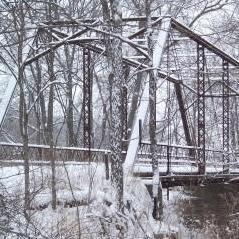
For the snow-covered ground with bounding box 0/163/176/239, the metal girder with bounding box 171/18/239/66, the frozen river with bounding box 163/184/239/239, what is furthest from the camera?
the metal girder with bounding box 171/18/239/66

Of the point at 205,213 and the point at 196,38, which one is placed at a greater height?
the point at 196,38

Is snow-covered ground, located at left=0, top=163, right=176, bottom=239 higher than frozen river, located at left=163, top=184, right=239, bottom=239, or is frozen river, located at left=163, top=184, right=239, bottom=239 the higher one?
snow-covered ground, located at left=0, top=163, right=176, bottom=239

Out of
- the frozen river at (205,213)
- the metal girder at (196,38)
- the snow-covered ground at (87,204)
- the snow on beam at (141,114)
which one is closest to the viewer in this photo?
the snow-covered ground at (87,204)

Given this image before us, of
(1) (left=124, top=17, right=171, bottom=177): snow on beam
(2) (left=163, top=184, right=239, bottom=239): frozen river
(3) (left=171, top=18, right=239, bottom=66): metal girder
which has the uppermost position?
(3) (left=171, top=18, right=239, bottom=66): metal girder

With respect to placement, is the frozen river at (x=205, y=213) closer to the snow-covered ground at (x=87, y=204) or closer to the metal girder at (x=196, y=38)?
the snow-covered ground at (x=87, y=204)

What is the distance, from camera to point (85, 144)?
1873cm

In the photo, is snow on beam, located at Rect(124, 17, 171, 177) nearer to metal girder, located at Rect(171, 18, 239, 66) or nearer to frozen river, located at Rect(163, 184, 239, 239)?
metal girder, located at Rect(171, 18, 239, 66)

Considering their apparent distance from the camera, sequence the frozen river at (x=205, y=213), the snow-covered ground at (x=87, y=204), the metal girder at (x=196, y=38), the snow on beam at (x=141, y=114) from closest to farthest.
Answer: the snow-covered ground at (x=87, y=204) < the frozen river at (x=205, y=213) < the snow on beam at (x=141, y=114) < the metal girder at (x=196, y=38)

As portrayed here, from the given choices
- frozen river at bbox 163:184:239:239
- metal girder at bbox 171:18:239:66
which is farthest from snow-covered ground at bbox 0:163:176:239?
metal girder at bbox 171:18:239:66

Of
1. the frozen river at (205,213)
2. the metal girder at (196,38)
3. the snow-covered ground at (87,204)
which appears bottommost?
the frozen river at (205,213)

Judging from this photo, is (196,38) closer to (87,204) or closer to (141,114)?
(141,114)

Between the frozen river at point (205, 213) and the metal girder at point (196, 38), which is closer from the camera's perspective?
the frozen river at point (205, 213)

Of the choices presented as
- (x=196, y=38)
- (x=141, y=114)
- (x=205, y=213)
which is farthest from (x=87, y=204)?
(x=196, y=38)

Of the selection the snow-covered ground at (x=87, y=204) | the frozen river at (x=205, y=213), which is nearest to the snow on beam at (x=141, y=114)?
the snow-covered ground at (x=87, y=204)
